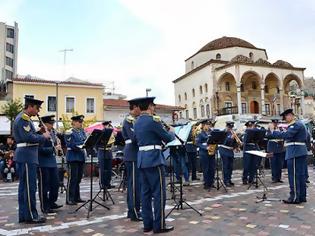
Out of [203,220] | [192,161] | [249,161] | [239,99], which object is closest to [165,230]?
[203,220]

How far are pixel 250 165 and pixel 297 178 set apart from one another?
3331mm

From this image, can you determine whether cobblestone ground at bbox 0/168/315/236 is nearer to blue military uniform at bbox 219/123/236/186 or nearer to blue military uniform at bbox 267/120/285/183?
blue military uniform at bbox 219/123/236/186

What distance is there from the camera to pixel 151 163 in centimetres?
616

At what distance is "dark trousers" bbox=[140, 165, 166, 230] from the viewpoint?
605 cm

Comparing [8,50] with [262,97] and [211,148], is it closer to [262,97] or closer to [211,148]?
[262,97]

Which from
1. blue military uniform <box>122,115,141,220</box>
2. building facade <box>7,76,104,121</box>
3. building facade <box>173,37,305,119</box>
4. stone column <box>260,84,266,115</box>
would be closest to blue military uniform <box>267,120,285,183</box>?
blue military uniform <box>122,115,141,220</box>

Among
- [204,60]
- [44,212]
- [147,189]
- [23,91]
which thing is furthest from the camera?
[204,60]

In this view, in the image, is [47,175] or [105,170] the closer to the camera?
[47,175]

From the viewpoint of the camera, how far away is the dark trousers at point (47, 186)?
792 cm

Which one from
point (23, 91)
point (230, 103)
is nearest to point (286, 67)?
point (230, 103)

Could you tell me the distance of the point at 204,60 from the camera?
5809 cm

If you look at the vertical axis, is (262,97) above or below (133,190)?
above

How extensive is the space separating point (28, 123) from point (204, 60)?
5270 centimetres

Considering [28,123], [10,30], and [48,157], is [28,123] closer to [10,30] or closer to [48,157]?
[48,157]
